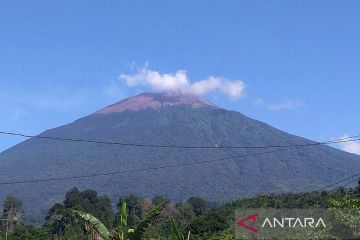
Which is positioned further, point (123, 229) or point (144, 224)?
point (123, 229)

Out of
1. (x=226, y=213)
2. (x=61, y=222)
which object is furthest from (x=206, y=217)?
(x=61, y=222)

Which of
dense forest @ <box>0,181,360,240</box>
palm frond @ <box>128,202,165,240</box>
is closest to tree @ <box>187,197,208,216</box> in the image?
dense forest @ <box>0,181,360,240</box>

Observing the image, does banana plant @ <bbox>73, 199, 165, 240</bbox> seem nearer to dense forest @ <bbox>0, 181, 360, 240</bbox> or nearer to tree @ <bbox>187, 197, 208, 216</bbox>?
dense forest @ <bbox>0, 181, 360, 240</bbox>

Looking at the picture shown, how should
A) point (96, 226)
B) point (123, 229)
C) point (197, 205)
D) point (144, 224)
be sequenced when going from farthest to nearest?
point (197, 205) < point (96, 226) < point (123, 229) < point (144, 224)

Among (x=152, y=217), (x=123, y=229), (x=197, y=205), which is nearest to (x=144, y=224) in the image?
(x=152, y=217)

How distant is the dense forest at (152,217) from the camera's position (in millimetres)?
15867

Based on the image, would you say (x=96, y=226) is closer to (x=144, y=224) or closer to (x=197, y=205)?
(x=144, y=224)

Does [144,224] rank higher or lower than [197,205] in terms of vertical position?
lower

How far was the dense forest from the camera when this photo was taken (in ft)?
52.1

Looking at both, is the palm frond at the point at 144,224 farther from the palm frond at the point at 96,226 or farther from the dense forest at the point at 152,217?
the palm frond at the point at 96,226

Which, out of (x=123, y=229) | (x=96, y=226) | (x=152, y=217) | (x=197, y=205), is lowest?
(x=123, y=229)

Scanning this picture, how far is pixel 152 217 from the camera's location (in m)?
15.4

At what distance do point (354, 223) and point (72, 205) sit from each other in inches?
2872

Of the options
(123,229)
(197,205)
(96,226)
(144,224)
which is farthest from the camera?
(197,205)
